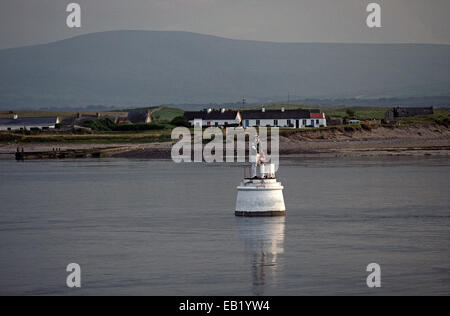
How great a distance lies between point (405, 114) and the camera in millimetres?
127500

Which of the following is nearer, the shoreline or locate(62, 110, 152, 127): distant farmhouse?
the shoreline

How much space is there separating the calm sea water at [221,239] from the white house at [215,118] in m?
63.0

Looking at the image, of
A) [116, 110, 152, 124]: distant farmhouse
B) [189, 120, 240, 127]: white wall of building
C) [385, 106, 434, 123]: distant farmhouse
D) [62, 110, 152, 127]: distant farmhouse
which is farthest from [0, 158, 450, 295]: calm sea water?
[116, 110, 152, 124]: distant farmhouse

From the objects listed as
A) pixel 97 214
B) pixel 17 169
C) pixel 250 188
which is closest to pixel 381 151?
pixel 17 169

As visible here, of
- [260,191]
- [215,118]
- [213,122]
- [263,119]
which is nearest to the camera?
[260,191]

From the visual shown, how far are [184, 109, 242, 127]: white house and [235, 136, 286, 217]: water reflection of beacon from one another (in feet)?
277

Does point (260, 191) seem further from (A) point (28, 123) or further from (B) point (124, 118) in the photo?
(B) point (124, 118)

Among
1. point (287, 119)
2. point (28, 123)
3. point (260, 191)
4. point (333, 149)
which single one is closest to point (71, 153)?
point (333, 149)

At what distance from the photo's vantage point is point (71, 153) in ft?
299

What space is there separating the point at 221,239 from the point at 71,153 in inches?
2539

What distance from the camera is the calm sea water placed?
72.0 ft

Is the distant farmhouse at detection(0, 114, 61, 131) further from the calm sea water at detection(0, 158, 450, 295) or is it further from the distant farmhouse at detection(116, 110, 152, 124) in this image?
the calm sea water at detection(0, 158, 450, 295)
